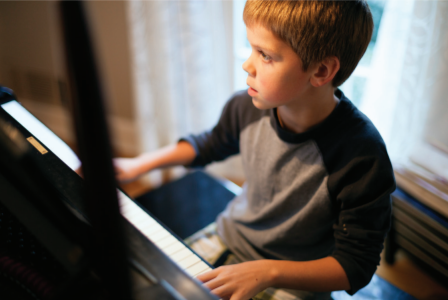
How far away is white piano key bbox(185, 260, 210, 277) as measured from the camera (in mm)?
688

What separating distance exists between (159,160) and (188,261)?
0.38 m

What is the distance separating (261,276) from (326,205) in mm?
226

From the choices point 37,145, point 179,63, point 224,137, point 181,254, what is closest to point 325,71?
point 224,137

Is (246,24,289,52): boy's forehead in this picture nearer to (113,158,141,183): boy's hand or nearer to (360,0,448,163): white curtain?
(113,158,141,183): boy's hand

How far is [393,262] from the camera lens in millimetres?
1367

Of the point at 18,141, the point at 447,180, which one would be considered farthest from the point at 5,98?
the point at 447,180

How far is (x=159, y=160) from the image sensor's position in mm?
1014

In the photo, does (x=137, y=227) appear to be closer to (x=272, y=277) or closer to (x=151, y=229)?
(x=151, y=229)

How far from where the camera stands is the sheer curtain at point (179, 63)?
156 cm

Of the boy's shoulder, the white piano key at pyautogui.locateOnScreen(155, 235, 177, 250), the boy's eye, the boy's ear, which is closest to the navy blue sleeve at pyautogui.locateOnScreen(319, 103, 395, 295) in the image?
the boy's shoulder

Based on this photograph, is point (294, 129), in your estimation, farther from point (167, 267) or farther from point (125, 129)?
point (125, 129)

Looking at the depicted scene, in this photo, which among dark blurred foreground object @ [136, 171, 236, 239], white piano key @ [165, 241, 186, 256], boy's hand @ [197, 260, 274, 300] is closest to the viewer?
boy's hand @ [197, 260, 274, 300]

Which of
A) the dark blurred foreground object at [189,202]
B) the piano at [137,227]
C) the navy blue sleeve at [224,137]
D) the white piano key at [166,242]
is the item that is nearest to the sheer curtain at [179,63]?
the dark blurred foreground object at [189,202]

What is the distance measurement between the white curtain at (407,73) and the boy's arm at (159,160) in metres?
0.76
